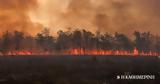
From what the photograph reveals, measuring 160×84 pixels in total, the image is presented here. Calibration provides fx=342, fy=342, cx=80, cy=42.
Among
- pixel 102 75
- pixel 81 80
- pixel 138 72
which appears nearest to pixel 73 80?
pixel 81 80

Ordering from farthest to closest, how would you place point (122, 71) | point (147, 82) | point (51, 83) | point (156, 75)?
1. point (122, 71)
2. point (156, 75)
3. point (51, 83)
4. point (147, 82)

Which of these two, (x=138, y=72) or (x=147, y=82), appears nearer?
(x=147, y=82)

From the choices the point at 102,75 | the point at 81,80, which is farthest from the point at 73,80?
the point at 102,75

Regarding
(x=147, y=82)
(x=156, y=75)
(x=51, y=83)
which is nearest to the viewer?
(x=147, y=82)

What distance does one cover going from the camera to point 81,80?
52.6 m

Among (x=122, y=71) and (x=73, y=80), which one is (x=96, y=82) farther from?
(x=122, y=71)

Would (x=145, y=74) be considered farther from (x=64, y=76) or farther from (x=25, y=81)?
(x=25, y=81)

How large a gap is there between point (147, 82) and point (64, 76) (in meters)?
16.0

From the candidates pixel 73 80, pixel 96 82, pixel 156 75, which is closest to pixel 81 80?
pixel 73 80

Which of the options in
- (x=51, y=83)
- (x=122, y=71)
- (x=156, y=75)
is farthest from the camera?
(x=122, y=71)

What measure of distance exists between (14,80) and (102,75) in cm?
1464

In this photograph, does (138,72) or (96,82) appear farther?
(138,72)

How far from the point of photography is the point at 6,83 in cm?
4772

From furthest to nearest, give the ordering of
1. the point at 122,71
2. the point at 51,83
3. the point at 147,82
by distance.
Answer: the point at 122,71 → the point at 51,83 → the point at 147,82
